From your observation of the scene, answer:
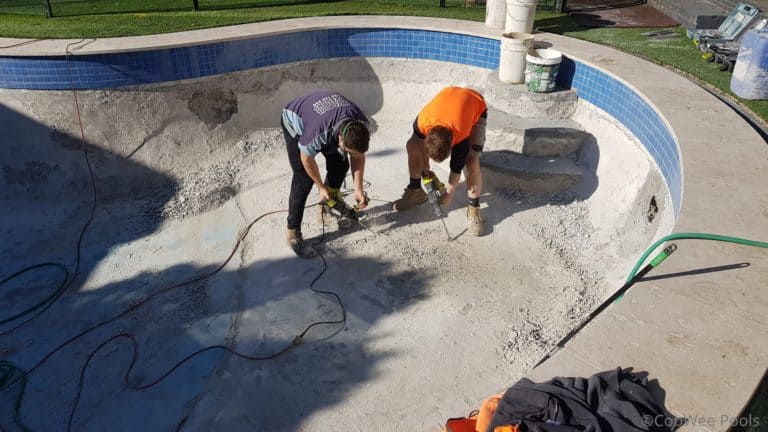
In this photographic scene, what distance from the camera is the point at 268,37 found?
6.55m

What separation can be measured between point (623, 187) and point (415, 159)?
1979mm

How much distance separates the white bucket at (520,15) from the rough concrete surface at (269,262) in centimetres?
70

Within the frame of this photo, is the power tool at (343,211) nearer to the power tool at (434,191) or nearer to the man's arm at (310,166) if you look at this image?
the man's arm at (310,166)

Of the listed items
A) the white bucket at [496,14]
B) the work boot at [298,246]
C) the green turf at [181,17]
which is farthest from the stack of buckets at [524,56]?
the work boot at [298,246]

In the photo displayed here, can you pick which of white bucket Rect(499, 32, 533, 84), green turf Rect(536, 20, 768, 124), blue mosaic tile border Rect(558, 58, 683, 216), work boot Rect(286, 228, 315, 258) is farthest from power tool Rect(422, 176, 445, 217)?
green turf Rect(536, 20, 768, 124)

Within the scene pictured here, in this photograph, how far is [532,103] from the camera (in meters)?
5.97

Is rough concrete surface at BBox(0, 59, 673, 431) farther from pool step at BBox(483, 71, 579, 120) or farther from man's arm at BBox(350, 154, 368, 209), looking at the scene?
man's arm at BBox(350, 154, 368, 209)

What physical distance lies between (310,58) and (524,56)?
259 centimetres

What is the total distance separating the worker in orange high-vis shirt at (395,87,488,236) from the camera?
13.1 feet

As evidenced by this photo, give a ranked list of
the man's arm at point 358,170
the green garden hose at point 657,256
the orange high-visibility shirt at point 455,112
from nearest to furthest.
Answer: the green garden hose at point 657,256
the orange high-visibility shirt at point 455,112
the man's arm at point 358,170

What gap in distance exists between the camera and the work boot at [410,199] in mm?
5207

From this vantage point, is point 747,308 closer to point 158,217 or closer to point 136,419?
point 136,419

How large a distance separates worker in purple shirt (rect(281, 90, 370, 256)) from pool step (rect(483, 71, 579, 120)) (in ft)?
7.41

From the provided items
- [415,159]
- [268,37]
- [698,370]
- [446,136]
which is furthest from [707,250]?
[268,37]
